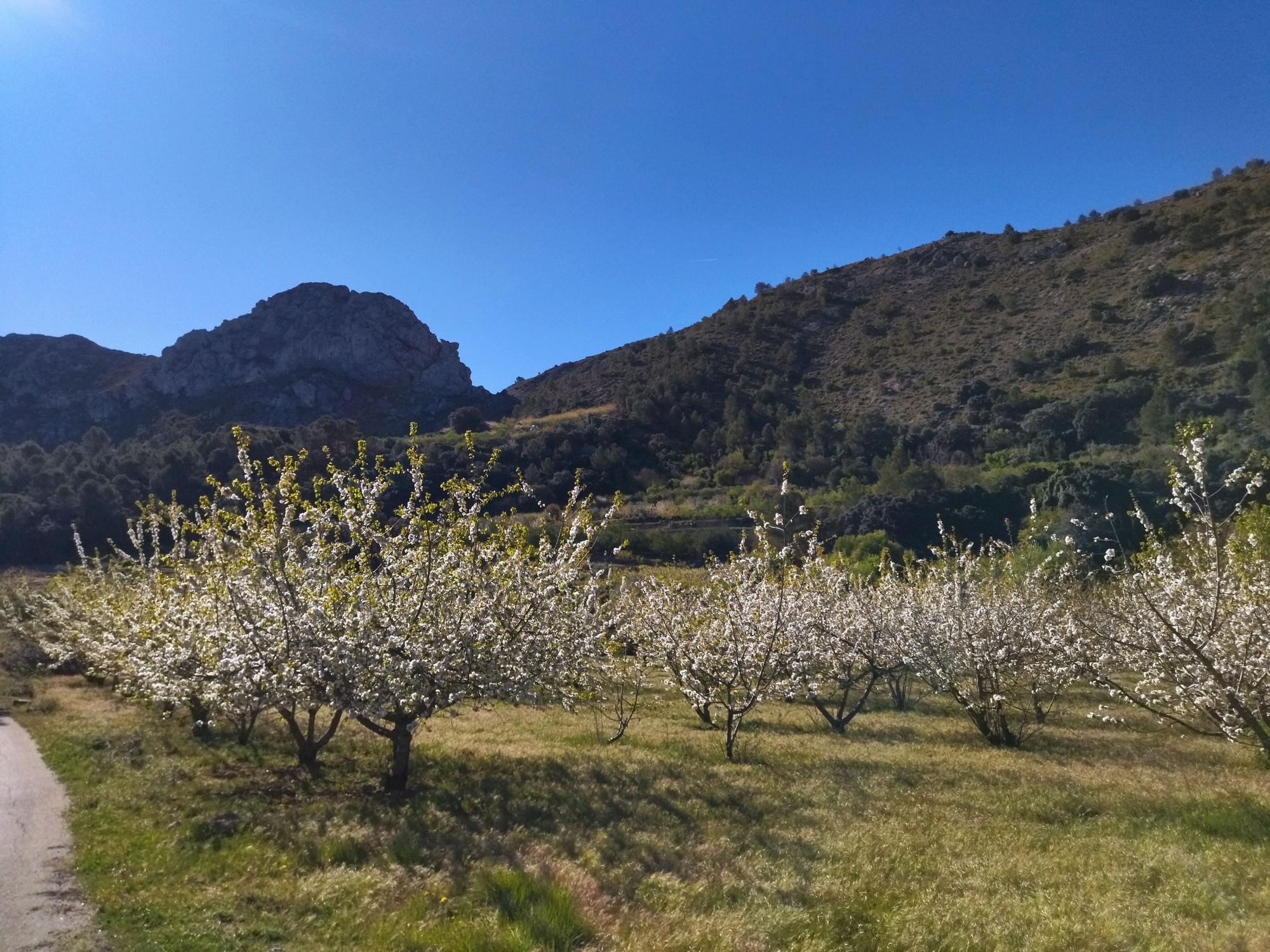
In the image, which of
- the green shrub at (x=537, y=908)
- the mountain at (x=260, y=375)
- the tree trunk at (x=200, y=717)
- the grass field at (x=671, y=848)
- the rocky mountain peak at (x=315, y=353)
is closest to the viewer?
the green shrub at (x=537, y=908)

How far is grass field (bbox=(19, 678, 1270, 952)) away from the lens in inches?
282

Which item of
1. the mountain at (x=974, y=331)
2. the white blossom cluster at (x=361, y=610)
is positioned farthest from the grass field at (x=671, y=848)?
the mountain at (x=974, y=331)

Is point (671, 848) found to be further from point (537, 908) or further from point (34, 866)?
point (34, 866)

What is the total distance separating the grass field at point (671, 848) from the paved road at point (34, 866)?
30 cm

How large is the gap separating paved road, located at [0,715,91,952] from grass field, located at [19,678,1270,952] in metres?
0.30

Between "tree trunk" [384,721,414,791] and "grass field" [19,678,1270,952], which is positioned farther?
"tree trunk" [384,721,414,791]

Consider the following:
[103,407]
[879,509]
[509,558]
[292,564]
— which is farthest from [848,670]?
[103,407]

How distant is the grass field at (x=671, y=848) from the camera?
7164 millimetres

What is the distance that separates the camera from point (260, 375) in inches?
4879

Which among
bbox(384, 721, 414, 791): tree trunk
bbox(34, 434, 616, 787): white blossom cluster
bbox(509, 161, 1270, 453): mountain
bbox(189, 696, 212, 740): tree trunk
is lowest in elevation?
bbox(189, 696, 212, 740): tree trunk

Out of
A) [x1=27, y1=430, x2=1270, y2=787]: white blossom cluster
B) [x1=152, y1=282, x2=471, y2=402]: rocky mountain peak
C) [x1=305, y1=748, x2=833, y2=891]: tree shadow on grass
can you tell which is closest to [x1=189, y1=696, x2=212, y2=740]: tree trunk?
[x1=27, y1=430, x2=1270, y2=787]: white blossom cluster

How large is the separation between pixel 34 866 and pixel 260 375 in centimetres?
13039

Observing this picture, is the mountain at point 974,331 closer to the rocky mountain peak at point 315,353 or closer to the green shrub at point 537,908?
the rocky mountain peak at point 315,353

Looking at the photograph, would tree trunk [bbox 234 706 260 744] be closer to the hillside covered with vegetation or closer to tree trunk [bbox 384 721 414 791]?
tree trunk [bbox 384 721 414 791]
